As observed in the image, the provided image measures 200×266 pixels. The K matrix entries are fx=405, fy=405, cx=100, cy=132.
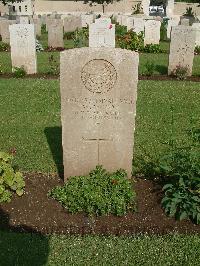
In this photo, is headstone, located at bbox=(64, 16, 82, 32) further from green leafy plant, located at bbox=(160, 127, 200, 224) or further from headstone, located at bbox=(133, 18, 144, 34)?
green leafy plant, located at bbox=(160, 127, 200, 224)

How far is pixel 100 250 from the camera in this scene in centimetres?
436

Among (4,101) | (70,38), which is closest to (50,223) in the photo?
(4,101)

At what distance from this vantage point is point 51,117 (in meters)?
8.88

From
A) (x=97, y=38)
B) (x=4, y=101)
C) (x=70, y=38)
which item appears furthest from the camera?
(x=70, y=38)

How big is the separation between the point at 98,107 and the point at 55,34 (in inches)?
552

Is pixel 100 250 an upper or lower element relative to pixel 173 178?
lower

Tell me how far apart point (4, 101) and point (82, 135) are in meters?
5.04

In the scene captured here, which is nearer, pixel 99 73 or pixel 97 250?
pixel 97 250

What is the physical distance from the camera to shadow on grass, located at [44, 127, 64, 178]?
254 inches

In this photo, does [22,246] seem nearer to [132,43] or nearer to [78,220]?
[78,220]

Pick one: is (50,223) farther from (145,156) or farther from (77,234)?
(145,156)

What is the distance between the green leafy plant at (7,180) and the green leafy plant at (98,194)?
479mm

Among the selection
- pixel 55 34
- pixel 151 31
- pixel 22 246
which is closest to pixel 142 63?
pixel 151 31

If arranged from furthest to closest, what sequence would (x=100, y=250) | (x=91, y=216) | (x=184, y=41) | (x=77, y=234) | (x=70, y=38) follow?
(x=70, y=38) → (x=184, y=41) → (x=91, y=216) → (x=77, y=234) → (x=100, y=250)
